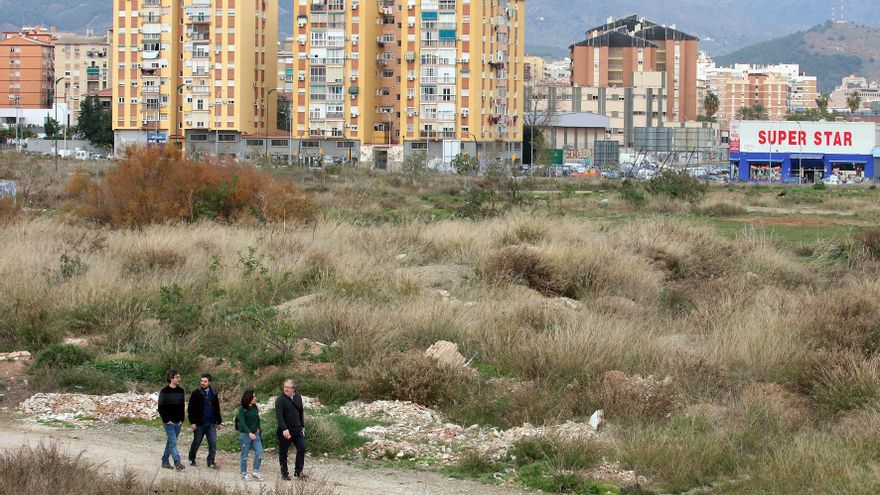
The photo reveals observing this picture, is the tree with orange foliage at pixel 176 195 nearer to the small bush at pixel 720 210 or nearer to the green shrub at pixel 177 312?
the green shrub at pixel 177 312

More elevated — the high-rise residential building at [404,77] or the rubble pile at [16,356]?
the high-rise residential building at [404,77]

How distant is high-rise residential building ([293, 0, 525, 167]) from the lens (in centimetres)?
10288

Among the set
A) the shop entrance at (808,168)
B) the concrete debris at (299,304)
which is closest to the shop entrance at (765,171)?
the shop entrance at (808,168)

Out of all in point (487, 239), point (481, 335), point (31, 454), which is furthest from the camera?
point (487, 239)

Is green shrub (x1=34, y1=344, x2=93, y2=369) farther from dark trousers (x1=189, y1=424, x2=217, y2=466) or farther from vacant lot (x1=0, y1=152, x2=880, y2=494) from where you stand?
dark trousers (x1=189, y1=424, x2=217, y2=466)

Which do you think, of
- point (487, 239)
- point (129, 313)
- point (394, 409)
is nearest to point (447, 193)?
point (487, 239)

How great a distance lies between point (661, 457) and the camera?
12.3 meters

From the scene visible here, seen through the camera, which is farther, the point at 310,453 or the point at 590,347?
the point at 590,347

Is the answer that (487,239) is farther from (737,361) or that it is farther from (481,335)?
(737,361)

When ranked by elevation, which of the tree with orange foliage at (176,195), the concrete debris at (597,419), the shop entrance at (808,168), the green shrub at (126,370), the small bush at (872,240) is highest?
the shop entrance at (808,168)

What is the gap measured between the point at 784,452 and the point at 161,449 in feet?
21.1

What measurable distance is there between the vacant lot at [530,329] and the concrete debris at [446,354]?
32 cm

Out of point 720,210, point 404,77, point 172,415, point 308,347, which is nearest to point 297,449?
point 172,415

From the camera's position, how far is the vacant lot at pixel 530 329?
41.8 feet
